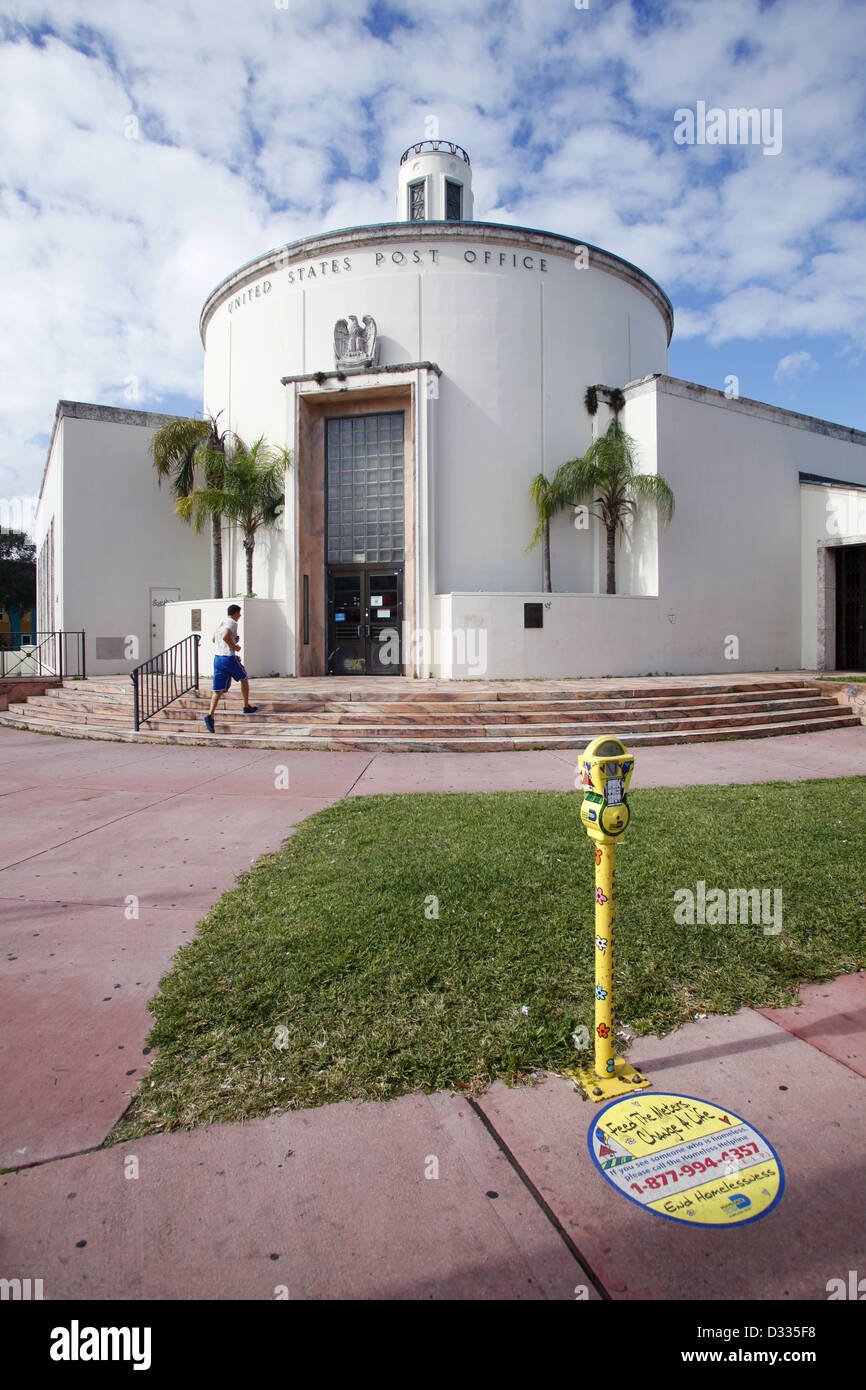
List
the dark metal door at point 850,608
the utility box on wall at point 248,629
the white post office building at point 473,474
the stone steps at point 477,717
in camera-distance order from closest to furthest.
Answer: the stone steps at point 477,717
the utility box on wall at point 248,629
the white post office building at point 473,474
the dark metal door at point 850,608

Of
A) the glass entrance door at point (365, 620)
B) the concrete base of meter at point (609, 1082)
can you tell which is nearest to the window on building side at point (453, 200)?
the glass entrance door at point (365, 620)

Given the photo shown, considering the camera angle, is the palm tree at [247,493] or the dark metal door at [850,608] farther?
the dark metal door at [850,608]

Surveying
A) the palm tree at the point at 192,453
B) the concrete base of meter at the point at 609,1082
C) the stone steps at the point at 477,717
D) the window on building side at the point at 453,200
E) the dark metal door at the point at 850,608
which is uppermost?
the window on building side at the point at 453,200

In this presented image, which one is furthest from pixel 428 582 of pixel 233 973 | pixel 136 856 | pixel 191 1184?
pixel 191 1184

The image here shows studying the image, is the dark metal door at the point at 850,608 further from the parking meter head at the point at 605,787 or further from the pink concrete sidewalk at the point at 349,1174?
the parking meter head at the point at 605,787

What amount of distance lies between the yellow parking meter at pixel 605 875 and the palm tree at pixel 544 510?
15757 mm

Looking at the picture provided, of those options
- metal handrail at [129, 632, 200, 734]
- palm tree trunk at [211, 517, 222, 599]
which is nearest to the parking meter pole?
metal handrail at [129, 632, 200, 734]

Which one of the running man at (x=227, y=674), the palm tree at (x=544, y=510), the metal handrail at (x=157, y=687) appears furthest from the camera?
the palm tree at (x=544, y=510)

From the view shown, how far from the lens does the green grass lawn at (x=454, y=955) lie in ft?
9.27

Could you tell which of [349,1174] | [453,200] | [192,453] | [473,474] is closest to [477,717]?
[473,474]

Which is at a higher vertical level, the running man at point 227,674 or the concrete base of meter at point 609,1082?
the running man at point 227,674

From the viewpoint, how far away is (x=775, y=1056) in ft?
9.64
